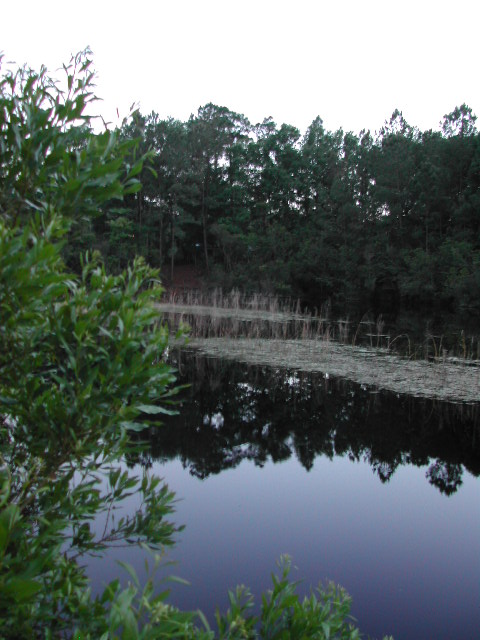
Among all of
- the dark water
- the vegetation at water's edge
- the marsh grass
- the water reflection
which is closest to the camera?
the vegetation at water's edge

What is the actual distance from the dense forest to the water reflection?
1860cm

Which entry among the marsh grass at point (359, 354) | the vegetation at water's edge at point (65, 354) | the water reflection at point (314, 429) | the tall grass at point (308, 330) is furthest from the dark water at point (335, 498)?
the tall grass at point (308, 330)

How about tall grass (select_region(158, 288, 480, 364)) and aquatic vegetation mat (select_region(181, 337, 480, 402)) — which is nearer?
aquatic vegetation mat (select_region(181, 337, 480, 402))

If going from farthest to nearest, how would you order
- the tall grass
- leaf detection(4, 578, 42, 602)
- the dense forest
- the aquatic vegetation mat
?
the dense forest → the tall grass → the aquatic vegetation mat → leaf detection(4, 578, 42, 602)

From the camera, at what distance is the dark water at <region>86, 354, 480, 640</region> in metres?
3.60

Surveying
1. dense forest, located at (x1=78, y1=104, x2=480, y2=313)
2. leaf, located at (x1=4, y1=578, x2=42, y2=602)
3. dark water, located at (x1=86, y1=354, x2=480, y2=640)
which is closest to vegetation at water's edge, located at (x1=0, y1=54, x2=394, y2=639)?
leaf, located at (x1=4, y1=578, x2=42, y2=602)

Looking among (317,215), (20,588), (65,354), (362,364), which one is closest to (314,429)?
(362,364)

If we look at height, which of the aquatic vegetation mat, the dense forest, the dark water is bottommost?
the dark water

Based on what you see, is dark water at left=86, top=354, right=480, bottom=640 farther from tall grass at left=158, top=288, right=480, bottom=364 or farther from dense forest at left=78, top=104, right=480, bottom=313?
dense forest at left=78, top=104, right=480, bottom=313

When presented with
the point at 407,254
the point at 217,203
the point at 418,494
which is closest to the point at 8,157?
the point at 418,494

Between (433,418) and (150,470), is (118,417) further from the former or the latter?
(433,418)

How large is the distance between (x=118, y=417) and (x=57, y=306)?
15.1 inches

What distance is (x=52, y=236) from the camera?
63.0 inches

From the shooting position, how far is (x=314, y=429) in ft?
23.0
